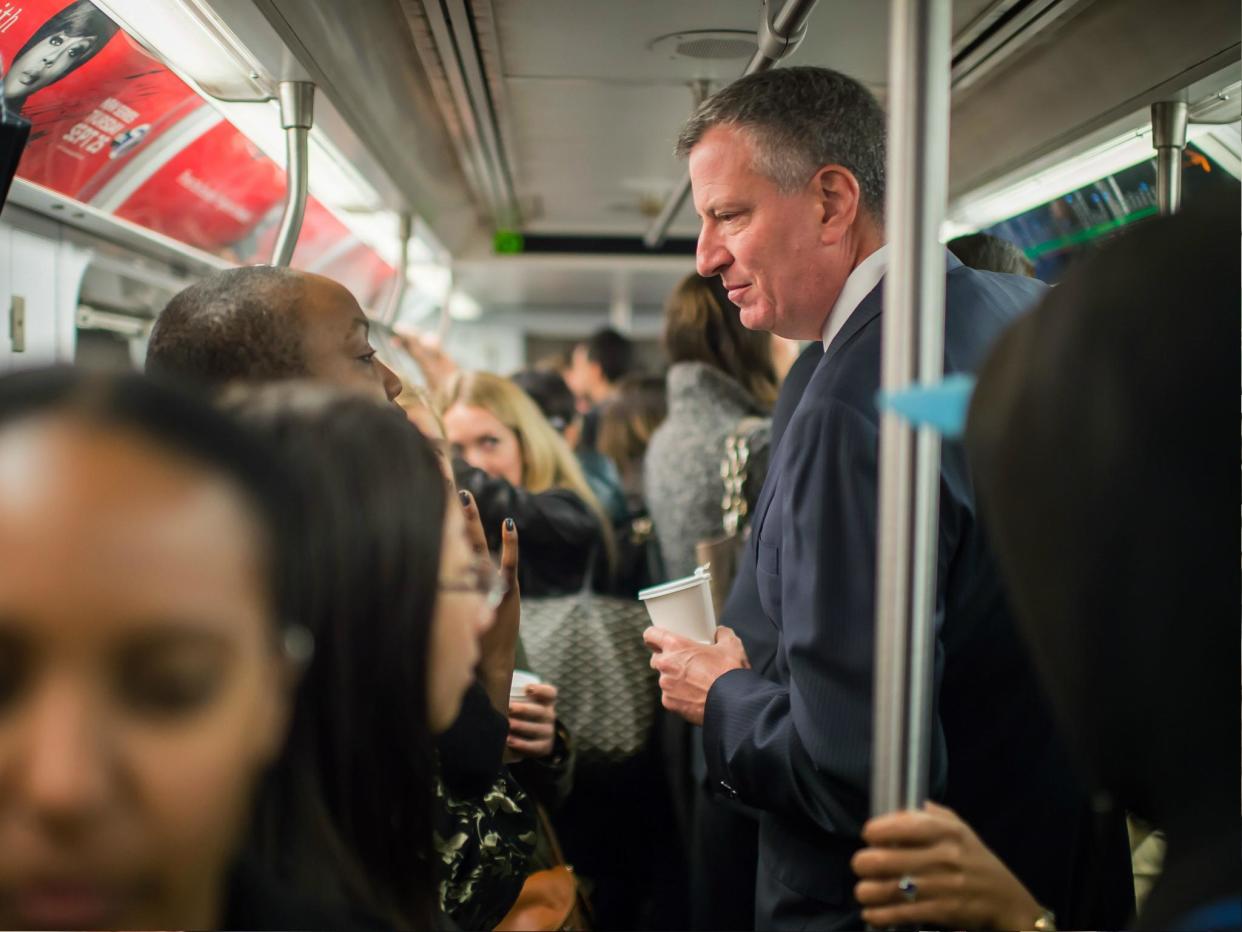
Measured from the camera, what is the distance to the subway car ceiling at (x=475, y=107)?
2.01 meters

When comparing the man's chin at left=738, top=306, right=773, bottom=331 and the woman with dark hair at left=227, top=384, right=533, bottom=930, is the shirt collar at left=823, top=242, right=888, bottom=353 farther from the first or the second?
the woman with dark hair at left=227, top=384, right=533, bottom=930

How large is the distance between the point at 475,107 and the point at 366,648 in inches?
87.8

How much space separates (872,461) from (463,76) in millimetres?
1607

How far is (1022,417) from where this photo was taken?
2.43ft

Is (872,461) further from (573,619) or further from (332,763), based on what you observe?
(573,619)

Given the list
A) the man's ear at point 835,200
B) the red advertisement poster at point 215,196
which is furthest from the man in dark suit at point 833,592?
the red advertisement poster at point 215,196

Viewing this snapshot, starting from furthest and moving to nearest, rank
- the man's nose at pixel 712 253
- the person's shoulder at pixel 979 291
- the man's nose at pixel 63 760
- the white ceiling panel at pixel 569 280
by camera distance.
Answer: the white ceiling panel at pixel 569 280 < the man's nose at pixel 712 253 < the person's shoulder at pixel 979 291 < the man's nose at pixel 63 760

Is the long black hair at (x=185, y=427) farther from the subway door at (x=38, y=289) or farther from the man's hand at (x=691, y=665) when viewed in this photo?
the subway door at (x=38, y=289)

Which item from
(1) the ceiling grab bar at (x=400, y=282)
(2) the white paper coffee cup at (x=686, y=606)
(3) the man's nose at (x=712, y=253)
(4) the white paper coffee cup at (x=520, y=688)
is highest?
(1) the ceiling grab bar at (x=400, y=282)

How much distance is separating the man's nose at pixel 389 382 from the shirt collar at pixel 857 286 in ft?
2.15

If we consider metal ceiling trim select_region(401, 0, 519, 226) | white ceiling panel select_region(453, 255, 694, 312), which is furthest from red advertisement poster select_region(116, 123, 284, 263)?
white ceiling panel select_region(453, 255, 694, 312)

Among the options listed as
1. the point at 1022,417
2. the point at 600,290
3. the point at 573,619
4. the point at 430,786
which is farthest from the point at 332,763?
the point at 600,290

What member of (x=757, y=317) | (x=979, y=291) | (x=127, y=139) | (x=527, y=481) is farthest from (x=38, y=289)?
(x=979, y=291)

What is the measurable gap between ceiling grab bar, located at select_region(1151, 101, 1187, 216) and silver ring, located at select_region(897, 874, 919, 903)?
2023mm
